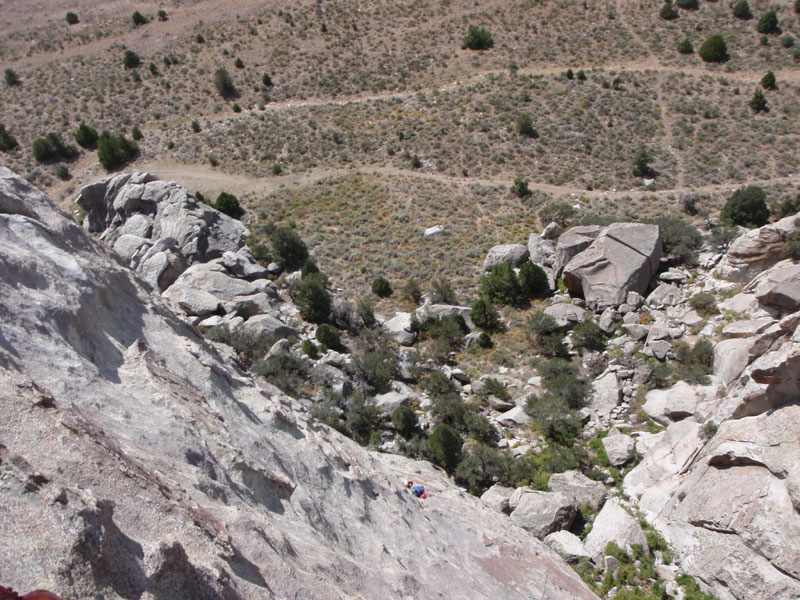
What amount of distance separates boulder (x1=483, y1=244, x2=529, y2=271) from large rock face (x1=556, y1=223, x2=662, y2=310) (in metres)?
4.11

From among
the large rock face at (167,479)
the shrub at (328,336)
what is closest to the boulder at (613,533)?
the large rock face at (167,479)

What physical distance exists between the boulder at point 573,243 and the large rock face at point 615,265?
0.59 metres

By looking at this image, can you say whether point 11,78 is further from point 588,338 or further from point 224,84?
point 588,338

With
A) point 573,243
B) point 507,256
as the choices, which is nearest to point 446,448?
point 573,243

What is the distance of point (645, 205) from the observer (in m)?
43.7

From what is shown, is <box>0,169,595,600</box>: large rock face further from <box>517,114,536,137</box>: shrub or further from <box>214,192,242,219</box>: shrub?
<box>517,114,536,137</box>: shrub

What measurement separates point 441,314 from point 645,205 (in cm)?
2297

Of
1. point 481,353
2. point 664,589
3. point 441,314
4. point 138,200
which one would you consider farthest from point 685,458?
point 138,200

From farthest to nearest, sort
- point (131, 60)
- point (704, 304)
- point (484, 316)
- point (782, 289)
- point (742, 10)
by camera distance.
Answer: point (131, 60) < point (742, 10) < point (484, 316) < point (704, 304) < point (782, 289)

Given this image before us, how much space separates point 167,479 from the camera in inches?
302

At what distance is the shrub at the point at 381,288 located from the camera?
36.8 m

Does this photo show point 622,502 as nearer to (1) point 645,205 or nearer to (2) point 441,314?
(2) point 441,314

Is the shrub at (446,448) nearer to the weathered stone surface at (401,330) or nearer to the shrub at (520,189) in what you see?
the weathered stone surface at (401,330)

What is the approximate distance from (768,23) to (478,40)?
33.4m
